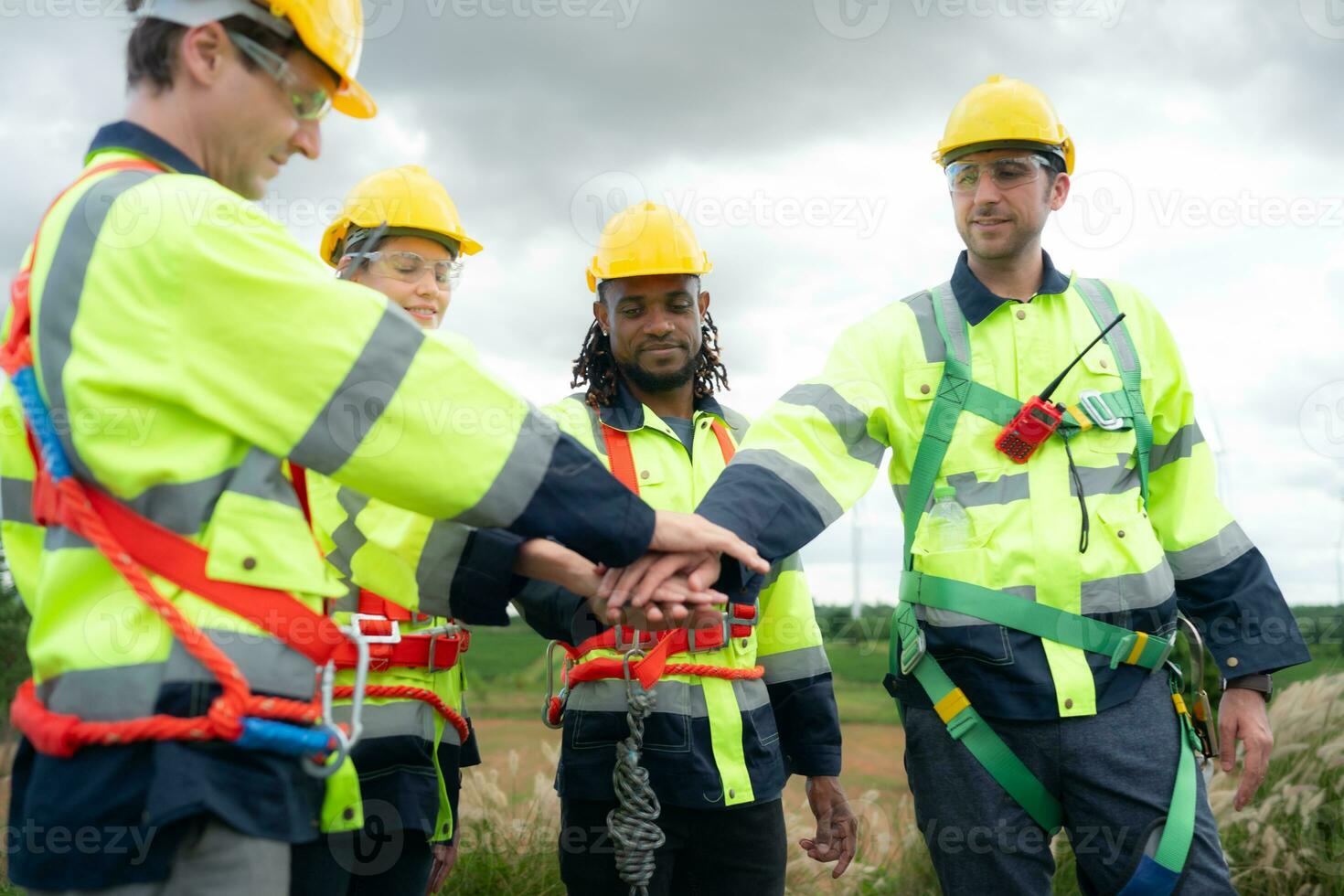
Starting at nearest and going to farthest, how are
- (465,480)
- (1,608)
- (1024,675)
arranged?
(465,480) < (1024,675) < (1,608)

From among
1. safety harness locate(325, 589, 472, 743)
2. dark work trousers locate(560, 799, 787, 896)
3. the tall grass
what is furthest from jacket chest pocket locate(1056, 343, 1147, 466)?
the tall grass

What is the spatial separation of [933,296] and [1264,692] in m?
1.68

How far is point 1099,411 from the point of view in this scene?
12.3 ft

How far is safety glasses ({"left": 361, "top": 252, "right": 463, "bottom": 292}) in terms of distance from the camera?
4.64 metres

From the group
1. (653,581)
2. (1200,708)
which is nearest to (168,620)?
(653,581)

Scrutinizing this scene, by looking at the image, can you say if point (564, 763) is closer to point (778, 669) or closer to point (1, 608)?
point (778, 669)

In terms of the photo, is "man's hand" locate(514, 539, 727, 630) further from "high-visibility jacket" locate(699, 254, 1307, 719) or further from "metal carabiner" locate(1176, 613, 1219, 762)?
"metal carabiner" locate(1176, 613, 1219, 762)

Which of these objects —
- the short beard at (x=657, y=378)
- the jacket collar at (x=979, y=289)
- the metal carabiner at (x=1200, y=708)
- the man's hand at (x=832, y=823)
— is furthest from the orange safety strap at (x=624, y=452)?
the metal carabiner at (x=1200, y=708)

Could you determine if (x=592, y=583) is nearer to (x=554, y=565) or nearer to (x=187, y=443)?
(x=554, y=565)

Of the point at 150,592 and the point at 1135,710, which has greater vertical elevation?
the point at 150,592

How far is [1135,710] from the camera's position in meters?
3.64

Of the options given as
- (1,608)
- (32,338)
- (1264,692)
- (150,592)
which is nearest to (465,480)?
(150,592)

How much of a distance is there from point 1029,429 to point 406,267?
95.2 inches

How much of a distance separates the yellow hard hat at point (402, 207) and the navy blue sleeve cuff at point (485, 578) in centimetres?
211
